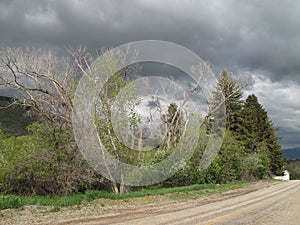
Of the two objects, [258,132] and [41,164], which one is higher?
[258,132]

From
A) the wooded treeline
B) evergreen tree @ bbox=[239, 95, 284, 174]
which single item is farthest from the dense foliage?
evergreen tree @ bbox=[239, 95, 284, 174]

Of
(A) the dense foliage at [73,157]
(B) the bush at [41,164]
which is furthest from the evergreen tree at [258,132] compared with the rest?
(B) the bush at [41,164]

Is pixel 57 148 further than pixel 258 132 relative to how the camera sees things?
No

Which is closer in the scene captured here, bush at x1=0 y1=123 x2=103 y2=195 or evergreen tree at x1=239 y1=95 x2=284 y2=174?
bush at x1=0 y1=123 x2=103 y2=195

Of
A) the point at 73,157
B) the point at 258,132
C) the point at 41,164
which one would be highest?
the point at 258,132

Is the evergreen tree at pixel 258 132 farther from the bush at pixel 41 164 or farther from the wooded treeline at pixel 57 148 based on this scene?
the bush at pixel 41 164

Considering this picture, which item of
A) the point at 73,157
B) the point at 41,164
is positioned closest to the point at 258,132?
the point at 73,157

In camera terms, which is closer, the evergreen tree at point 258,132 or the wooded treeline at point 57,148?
the wooded treeline at point 57,148

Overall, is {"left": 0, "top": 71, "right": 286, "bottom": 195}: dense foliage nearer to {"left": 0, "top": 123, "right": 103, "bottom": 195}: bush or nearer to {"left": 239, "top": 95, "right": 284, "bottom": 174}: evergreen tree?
{"left": 0, "top": 123, "right": 103, "bottom": 195}: bush

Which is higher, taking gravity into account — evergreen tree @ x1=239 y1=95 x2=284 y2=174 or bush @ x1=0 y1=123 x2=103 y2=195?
evergreen tree @ x1=239 y1=95 x2=284 y2=174

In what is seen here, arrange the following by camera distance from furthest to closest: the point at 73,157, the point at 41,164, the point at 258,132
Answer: the point at 258,132, the point at 73,157, the point at 41,164

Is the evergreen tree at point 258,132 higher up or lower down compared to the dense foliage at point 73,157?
higher up

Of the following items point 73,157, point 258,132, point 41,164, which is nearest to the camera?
point 41,164

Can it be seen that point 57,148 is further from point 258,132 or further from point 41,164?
point 258,132
